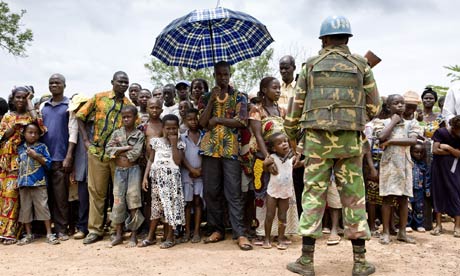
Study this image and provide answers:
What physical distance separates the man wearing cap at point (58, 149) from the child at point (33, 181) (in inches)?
4.5

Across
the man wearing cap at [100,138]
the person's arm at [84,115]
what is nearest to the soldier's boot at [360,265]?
the man wearing cap at [100,138]

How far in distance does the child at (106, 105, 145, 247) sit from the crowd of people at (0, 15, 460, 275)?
1cm

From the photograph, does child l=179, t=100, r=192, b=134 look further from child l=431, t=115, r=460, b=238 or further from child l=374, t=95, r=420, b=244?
child l=431, t=115, r=460, b=238

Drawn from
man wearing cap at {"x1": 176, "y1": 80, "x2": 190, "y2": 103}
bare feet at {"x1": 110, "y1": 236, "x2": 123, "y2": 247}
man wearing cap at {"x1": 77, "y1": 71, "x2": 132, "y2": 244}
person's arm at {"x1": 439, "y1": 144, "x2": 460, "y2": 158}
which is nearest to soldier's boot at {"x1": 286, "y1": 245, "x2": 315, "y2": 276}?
bare feet at {"x1": 110, "y1": 236, "x2": 123, "y2": 247}

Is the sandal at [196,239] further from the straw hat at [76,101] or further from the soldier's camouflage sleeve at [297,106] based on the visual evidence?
the straw hat at [76,101]

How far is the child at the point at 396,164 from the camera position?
514 centimetres

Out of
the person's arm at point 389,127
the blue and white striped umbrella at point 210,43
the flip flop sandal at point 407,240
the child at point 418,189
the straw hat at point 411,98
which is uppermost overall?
the blue and white striped umbrella at point 210,43

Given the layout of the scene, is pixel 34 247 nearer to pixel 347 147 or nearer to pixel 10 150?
pixel 10 150

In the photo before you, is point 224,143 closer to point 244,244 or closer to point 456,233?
point 244,244

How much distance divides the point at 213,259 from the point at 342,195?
148 cm

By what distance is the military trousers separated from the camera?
387cm

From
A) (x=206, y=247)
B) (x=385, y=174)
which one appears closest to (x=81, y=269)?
(x=206, y=247)

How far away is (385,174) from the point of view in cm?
523

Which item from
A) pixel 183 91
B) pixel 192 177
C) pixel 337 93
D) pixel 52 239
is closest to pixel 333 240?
pixel 192 177
